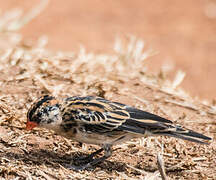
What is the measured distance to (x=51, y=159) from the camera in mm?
7441

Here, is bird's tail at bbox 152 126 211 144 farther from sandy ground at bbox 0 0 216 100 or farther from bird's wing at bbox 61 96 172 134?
sandy ground at bbox 0 0 216 100

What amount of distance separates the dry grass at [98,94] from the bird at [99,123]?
42 cm

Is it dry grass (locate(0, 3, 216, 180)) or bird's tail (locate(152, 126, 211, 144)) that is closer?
bird's tail (locate(152, 126, 211, 144))

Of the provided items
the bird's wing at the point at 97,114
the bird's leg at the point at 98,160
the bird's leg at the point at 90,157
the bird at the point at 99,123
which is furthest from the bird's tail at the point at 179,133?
the bird's leg at the point at 90,157

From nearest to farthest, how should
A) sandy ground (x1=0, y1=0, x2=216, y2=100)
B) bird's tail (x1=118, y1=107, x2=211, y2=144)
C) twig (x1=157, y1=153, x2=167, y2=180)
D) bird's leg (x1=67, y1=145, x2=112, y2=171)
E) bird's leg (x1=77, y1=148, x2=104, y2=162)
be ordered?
twig (x1=157, y1=153, x2=167, y2=180), bird's tail (x1=118, y1=107, x2=211, y2=144), bird's leg (x1=67, y1=145, x2=112, y2=171), bird's leg (x1=77, y1=148, x2=104, y2=162), sandy ground (x1=0, y1=0, x2=216, y2=100)

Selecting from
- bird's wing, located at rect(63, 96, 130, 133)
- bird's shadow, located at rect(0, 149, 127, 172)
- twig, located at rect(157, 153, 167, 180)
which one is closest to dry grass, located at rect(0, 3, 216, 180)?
bird's shadow, located at rect(0, 149, 127, 172)

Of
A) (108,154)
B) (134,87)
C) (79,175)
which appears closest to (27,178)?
(79,175)

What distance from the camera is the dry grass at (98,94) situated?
24.0 feet

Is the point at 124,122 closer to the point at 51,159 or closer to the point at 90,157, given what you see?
the point at 90,157

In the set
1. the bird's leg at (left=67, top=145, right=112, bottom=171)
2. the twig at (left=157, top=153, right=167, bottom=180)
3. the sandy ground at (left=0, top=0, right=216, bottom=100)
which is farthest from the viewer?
the sandy ground at (left=0, top=0, right=216, bottom=100)

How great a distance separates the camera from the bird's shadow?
23.9 feet

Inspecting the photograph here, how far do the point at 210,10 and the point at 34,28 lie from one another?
7.52m

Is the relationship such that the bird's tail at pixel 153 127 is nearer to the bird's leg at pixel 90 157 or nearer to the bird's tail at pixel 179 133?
the bird's tail at pixel 179 133

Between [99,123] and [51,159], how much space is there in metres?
0.92
